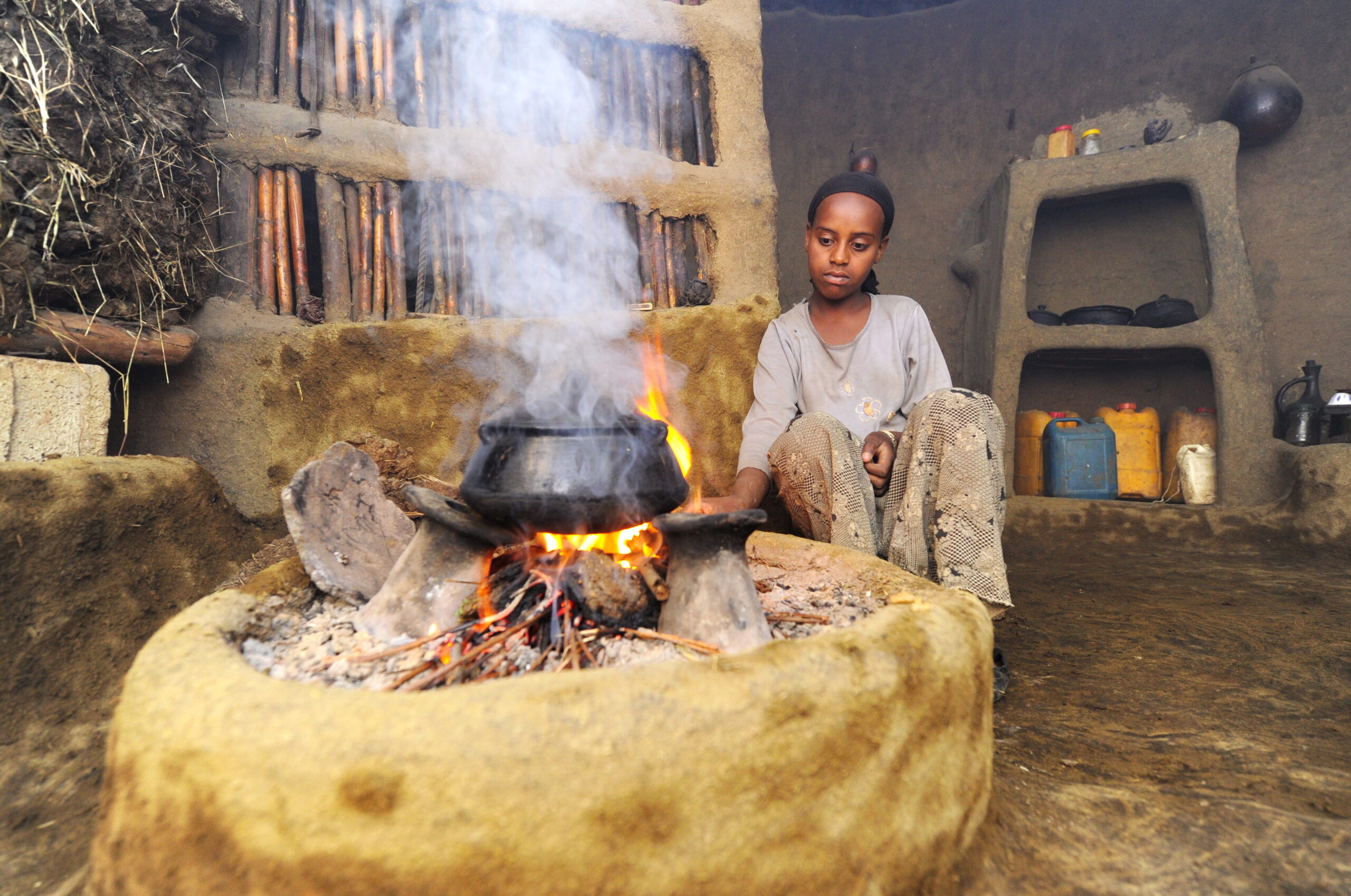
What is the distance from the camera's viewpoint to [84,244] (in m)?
2.30

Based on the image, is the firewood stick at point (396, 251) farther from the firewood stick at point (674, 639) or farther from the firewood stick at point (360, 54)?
the firewood stick at point (674, 639)

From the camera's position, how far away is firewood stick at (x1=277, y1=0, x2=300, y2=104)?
300cm

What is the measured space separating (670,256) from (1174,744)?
9.48 ft

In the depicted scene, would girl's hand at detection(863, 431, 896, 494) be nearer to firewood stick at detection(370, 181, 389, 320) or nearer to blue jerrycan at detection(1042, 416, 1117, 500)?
firewood stick at detection(370, 181, 389, 320)

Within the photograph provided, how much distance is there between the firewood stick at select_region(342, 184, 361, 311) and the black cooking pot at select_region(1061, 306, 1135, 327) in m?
4.89

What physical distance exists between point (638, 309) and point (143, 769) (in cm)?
263

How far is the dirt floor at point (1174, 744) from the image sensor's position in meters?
1.33

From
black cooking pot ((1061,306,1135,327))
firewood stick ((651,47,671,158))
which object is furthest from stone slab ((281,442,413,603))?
black cooking pot ((1061,306,1135,327))

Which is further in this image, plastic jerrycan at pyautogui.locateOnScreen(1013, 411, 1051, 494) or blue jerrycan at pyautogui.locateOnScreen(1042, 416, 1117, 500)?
plastic jerrycan at pyautogui.locateOnScreen(1013, 411, 1051, 494)

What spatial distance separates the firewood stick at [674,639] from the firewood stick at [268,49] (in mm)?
3038

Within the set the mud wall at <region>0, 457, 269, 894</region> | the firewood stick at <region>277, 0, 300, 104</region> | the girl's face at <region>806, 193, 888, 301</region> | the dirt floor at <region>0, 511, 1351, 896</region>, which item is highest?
the firewood stick at <region>277, 0, 300, 104</region>

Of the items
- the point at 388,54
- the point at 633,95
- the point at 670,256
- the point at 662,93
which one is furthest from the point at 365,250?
the point at 662,93

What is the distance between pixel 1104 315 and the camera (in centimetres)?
496

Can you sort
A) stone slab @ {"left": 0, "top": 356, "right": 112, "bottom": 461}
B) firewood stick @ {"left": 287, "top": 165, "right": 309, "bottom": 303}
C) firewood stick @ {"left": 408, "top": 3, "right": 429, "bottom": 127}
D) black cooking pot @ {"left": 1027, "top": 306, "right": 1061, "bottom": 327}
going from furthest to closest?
black cooking pot @ {"left": 1027, "top": 306, "right": 1061, "bottom": 327} → firewood stick @ {"left": 408, "top": 3, "right": 429, "bottom": 127} → firewood stick @ {"left": 287, "top": 165, "right": 309, "bottom": 303} → stone slab @ {"left": 0, "top": 356, "right": 112, "bottom": 461}
